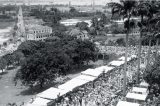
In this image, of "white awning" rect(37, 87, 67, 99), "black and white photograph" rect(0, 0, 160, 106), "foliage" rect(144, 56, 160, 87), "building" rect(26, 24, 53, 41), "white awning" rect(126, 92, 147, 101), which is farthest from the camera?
"building" rect(26, 24, 53, 41)

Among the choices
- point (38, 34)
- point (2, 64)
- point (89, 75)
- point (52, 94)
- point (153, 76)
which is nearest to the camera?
point (153, 76)

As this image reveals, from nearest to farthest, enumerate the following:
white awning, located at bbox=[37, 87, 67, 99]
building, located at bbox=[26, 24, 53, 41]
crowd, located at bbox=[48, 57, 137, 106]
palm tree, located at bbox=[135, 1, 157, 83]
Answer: palm tree, located at bbox=[135, 1, 157, 83] < crowd, located at bbox=[48, 57, 137, 106] < white awning, located at bbox=[37, 87, 67, 99] < building, located at bbox=[26, 24, 53, 41]

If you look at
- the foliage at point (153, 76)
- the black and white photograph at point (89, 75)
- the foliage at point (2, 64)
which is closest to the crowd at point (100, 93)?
the black and white photograph at point (89, 75)

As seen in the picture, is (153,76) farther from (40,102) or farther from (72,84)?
(40,102)

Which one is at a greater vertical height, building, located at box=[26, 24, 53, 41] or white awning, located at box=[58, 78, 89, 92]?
building, located at box=[26, 24, 53, 41]

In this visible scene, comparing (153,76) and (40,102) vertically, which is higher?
(153,76)

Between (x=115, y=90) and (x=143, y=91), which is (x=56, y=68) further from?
(x=143, y=91)

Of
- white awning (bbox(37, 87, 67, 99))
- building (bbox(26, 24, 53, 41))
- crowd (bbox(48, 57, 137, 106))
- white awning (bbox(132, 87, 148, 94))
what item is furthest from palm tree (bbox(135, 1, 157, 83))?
building (bbox(26, 24, 53, 41))

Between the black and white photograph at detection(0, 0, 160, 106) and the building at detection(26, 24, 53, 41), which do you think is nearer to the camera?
the black and white photograph at detection(0, 0, 160, 106)

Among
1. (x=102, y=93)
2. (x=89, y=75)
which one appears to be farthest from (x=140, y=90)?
(x=89, y=75)

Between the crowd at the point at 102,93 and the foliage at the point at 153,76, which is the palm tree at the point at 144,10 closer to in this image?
the foliage at the point at 153,76

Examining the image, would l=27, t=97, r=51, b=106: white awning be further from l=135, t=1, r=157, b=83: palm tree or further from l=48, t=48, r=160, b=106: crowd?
l=135, t=1, r=157, b=83: palm tree
